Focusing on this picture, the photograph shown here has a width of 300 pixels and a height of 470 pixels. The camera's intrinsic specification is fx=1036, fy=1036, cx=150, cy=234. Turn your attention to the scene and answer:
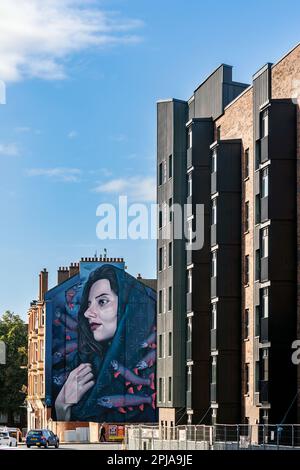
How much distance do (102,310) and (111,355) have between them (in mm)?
5125

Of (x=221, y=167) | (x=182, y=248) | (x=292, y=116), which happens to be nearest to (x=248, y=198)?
(x=221, y=167)

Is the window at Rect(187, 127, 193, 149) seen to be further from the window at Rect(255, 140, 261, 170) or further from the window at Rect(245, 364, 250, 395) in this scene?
the window at Rect(245, 364, 250, 395)

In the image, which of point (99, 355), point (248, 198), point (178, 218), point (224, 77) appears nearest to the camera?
point (248, 198)

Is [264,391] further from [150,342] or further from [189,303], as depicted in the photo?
[150,342]

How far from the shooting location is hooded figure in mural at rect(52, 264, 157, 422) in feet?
380

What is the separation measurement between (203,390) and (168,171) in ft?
55.8

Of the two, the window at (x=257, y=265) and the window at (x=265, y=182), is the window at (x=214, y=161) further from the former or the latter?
the window at (x=257, y=265)

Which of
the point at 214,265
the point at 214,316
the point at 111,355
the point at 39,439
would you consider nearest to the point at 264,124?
the point at 214,265

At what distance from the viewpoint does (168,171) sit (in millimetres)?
77875

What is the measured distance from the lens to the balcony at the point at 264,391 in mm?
56938

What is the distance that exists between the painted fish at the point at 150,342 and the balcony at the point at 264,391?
2321 inches

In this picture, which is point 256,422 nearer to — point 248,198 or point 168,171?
point 248,198

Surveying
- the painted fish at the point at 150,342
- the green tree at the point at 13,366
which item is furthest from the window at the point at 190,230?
the green tree at the point at 13,366

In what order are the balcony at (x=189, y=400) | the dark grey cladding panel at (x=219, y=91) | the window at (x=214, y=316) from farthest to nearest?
the balcony at (x=189, y=400) < the dark grey cladding panel at (x=219, y=91) < the window at (x=214, y=316)
